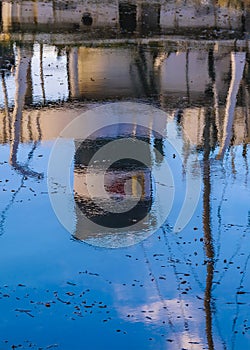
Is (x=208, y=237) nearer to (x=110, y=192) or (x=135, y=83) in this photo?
(x=110, y=192)

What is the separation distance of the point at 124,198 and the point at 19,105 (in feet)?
12.5

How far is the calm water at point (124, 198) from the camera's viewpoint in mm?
5758

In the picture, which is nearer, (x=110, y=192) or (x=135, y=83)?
(x=110, y=192)

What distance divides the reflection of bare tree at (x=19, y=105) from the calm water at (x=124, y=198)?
0.9 inches

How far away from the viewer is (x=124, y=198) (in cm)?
805

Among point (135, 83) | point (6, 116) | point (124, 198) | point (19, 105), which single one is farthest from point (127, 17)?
point (124, 198)

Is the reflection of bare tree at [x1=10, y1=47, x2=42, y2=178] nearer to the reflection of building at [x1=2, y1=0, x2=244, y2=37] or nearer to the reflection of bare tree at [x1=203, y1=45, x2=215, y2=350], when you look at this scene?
the reflection of bare tree at [x1=203, y1=45, x2=215, y2=350]

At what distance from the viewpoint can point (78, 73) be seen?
1359cm

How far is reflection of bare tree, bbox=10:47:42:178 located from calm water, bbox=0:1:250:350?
0.07ft

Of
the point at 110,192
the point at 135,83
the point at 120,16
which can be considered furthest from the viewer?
the point at 120,16

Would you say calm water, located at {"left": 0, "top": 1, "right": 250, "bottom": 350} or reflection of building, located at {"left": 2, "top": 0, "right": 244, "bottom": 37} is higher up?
reflection of building, located at {"left": 2, "top": 0, "right": 244, "bottom": 37}

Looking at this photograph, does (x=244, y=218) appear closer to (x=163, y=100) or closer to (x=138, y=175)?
(x=138, y=175)

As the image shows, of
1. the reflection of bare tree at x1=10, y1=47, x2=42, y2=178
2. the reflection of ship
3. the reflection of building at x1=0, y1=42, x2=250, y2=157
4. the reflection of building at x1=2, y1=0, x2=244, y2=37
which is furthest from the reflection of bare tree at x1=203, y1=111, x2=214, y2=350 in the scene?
the reflection of building at x1=2, y1=0, x2=244, y2=37

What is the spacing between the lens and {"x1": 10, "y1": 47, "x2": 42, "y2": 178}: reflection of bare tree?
8.94 metres
